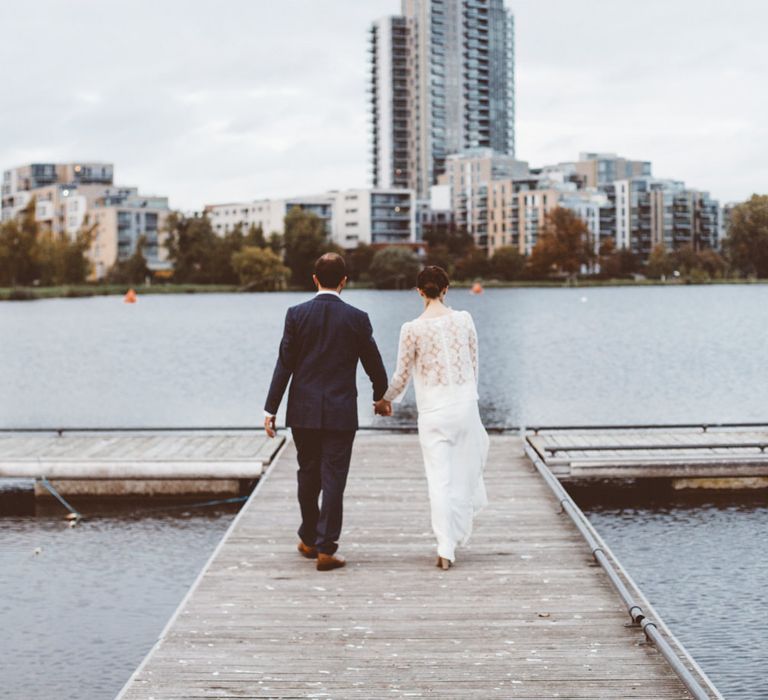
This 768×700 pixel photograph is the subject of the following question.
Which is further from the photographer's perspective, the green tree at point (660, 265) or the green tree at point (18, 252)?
the green tree at point (660, 265)

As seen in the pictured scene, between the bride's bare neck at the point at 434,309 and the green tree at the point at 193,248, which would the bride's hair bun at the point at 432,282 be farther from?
the green tree at the point at 193,248

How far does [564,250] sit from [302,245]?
46.3 m

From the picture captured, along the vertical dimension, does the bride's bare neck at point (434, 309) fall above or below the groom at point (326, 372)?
above

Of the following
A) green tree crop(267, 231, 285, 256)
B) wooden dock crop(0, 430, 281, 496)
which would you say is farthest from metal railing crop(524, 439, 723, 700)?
green tree crop(267, 231, 285, 256)

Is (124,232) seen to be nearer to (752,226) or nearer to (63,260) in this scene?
(63,260)

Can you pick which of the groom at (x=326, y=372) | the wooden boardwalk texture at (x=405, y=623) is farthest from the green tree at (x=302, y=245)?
the groom at (x=326, y=372)

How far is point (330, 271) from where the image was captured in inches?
328

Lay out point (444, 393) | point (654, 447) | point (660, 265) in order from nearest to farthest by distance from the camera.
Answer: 1. point (444, 393)
2. point (654, 447)
3. point (660, 265)

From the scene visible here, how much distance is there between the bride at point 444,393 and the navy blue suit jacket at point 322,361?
11.3 inches

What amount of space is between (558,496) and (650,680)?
4629mm

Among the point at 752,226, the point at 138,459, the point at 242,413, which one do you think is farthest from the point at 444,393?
the point at 242,413

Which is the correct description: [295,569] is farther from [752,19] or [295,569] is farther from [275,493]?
[752,19]

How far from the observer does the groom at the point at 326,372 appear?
8391mm

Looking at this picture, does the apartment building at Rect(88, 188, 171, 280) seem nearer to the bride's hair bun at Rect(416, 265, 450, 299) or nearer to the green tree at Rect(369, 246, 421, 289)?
the green tree at Rect(369, 246, 421, 289)
